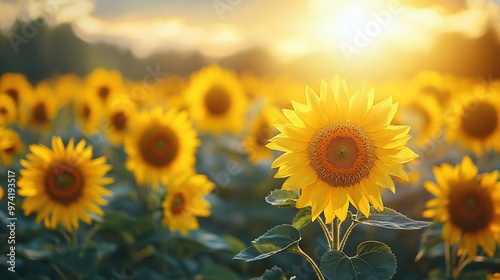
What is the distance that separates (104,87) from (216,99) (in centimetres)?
163

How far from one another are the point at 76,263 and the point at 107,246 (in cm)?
45

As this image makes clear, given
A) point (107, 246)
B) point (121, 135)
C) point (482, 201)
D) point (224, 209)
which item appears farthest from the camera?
point (121, 135)

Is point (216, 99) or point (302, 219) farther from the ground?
point (216, 99)

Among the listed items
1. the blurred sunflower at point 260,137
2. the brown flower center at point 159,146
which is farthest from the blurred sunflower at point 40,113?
the brown flower center at point 159,146

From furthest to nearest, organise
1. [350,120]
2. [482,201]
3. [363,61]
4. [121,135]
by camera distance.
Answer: [363,61] < [121,135] < [482,201] < [350,120]

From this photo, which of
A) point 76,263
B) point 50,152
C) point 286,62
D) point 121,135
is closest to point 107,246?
point 76,263

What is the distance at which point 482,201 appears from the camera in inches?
171

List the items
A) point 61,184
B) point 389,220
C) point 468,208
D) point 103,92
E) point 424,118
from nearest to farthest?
point 389,220, point 468,208, point 61,184, point 424,118, point 103,92

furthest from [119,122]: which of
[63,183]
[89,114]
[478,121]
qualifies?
[478,121]

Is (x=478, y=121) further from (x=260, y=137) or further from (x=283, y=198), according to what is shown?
(x=283, y=198)

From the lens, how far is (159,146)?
18.9 feet

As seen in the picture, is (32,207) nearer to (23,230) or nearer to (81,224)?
(23,230)

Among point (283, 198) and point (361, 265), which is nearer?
point (361, 265)

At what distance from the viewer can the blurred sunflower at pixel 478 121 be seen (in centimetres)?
631
